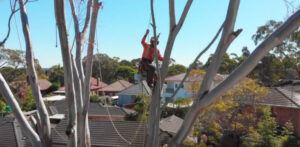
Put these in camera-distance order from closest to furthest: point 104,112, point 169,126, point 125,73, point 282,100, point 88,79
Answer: point 88,79, point 169,126, point 282,100, point 104,112, point 125,73

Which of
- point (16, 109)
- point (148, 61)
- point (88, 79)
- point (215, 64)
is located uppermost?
point (148, 61)

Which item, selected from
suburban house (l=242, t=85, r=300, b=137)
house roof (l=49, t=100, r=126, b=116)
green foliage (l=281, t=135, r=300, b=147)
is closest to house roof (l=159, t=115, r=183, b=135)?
green foliage (l=281, t=135, r=300, b=147)

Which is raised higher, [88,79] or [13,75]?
[13,75]

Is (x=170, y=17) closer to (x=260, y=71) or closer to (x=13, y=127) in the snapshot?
(x=13, y=127)

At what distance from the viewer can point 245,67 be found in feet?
5.86

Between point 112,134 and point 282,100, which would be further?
point 282,100

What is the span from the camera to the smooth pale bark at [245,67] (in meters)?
1.65

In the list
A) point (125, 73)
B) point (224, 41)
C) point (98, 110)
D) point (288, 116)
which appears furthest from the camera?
point (125, 73)

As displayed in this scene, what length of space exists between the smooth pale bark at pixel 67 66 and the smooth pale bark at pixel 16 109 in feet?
1.43

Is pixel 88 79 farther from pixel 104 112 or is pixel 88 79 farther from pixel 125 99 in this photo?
pixel 125 99

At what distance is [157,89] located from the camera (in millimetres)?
2529

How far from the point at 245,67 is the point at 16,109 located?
2365 millimetres

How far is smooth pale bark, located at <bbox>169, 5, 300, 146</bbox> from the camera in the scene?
1.65 meters

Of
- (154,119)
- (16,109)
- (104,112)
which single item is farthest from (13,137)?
(154,119)
